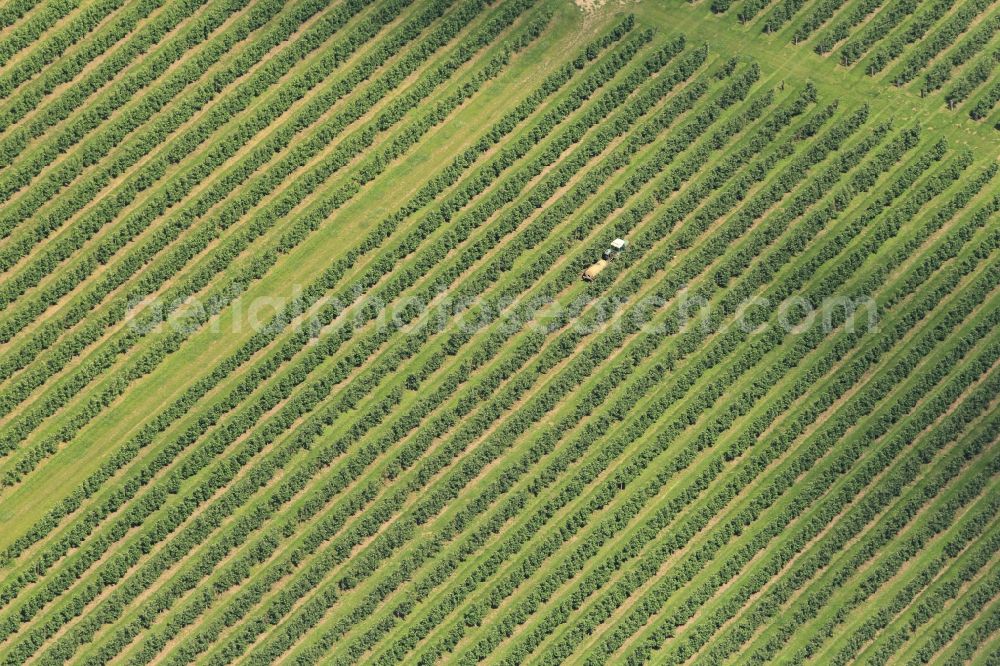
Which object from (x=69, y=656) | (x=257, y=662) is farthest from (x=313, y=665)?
(x=69, y=656)

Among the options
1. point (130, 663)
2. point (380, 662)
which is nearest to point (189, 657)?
point (130, 663)

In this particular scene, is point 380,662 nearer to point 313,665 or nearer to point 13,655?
point 313,665

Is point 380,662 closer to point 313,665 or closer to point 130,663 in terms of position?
point 313,665

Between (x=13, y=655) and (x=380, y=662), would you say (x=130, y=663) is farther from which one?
(x=380, y=662)

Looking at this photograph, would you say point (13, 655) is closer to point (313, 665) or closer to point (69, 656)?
point (69, 656)

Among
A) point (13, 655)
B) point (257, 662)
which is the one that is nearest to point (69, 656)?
point (13, 655)
